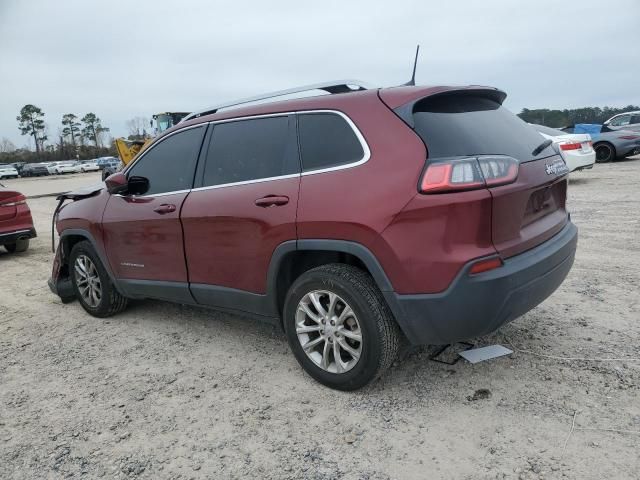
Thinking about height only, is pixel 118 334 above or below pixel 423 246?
below

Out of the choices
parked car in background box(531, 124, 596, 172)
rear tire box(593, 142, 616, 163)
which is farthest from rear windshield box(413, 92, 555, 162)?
rear tire box(593, 142, 616, 163)

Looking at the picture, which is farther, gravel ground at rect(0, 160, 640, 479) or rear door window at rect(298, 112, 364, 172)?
rear door window at rect(298, 112, 364, 172)

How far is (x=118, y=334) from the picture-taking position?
171 inches

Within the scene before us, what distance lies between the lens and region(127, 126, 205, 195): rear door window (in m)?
3.84

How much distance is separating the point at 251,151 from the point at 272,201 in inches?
19.0

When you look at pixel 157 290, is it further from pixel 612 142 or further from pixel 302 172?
pixel 612 142

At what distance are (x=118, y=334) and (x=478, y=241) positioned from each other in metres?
3.19

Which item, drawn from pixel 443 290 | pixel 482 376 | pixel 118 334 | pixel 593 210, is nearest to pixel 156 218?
pixel 118 334

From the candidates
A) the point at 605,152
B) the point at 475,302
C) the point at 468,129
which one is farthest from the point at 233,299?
the point at 605,152

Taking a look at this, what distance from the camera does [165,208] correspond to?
3.87 metres

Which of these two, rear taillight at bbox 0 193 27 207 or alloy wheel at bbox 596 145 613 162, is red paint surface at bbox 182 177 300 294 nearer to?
rear taillight at bbox 0 193 27 207

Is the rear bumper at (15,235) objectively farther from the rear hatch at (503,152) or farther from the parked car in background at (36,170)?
the parked car in background at (36,170)

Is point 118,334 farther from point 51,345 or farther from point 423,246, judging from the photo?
point 423,246

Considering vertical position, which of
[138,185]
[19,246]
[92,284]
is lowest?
[19,246]
